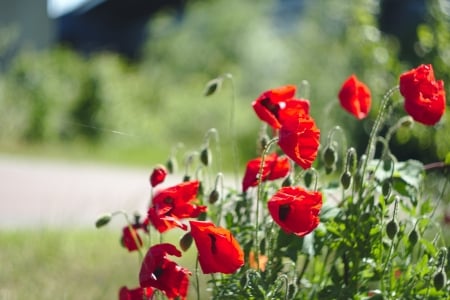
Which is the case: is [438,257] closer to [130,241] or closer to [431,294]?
[431,294]

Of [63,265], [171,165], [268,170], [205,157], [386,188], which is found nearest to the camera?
[386,188]

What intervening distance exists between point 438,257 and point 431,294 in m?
0.09

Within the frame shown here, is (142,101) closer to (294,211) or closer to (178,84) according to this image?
(178,84)

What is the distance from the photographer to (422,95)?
1830 mm

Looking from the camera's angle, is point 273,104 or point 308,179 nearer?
point 273,104

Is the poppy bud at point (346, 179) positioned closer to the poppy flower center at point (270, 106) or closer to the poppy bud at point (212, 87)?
the poppy flower center at point (270, 106)

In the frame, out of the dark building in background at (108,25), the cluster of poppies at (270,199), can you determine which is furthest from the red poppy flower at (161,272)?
the dark building in background at (108,25)

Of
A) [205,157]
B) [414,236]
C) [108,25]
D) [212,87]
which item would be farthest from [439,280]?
[108,25]

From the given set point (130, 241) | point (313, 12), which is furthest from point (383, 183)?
point (313, 12)

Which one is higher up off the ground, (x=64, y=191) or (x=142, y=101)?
(x=142, y=101)

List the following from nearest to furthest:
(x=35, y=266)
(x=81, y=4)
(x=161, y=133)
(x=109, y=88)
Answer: (x=35, y=266) → (x=109, y=88) → (x=161, y=133) → (x=81, y=4)

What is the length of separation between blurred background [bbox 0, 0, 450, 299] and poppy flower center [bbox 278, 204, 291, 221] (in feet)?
1.64

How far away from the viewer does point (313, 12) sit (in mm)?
13688

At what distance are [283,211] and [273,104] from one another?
1.16ft
